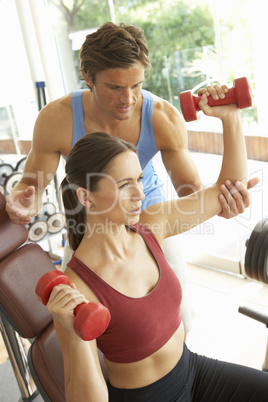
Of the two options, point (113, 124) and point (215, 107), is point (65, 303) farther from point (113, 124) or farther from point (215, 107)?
point (113, 124)

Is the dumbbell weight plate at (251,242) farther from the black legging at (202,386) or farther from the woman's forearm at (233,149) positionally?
the black legging at (202,386)

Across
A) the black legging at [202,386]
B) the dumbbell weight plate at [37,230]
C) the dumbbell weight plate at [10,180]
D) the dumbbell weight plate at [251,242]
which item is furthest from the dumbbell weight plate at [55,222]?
the black legging at [202,386]

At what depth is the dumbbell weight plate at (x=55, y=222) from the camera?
2749 mm

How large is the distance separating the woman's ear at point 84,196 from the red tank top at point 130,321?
0.49 feet

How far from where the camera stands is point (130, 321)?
42.2 inches

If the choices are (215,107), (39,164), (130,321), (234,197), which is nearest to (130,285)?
(130,321)

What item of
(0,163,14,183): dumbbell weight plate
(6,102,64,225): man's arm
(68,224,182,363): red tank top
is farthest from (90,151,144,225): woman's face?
(0,163,14,183): dumbbell weight plate

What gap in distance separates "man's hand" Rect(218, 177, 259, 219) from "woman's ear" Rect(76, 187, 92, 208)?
0.41m

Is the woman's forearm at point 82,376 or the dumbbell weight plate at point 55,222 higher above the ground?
the woman's forearm at point 82,376

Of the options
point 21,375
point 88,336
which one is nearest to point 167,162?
point 88,336

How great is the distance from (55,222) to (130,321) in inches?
70.3

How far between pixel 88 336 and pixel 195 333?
1.52 m

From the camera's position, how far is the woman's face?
109cm

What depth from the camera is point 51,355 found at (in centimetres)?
125
